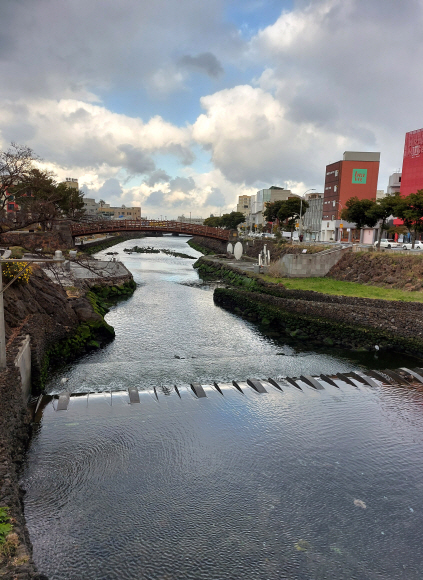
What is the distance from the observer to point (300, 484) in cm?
1084

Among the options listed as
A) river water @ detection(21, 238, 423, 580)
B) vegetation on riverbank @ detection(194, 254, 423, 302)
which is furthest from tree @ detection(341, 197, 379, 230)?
river water @ detection(21, 238, 423, 580)

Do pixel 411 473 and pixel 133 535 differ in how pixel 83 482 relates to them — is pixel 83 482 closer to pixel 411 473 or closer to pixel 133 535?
pixel 133 535

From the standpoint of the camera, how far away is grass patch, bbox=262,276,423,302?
28.5 meters

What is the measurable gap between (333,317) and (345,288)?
705 cm

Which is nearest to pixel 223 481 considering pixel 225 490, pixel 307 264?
pixel 225 490

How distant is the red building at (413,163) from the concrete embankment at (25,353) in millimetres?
55524

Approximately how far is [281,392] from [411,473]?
5809 mm

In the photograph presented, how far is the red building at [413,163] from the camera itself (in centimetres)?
6569

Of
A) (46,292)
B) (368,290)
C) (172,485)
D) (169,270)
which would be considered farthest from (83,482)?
(169,270)

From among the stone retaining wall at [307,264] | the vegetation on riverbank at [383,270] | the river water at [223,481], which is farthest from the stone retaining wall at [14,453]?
the stone retaining wall at [307,264]

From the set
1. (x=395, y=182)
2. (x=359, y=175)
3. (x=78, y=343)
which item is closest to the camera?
(x=78, y=343)

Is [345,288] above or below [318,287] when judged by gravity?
above

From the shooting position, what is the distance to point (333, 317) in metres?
27.2

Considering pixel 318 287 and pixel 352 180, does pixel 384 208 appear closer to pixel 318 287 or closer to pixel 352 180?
pixel 318 287
